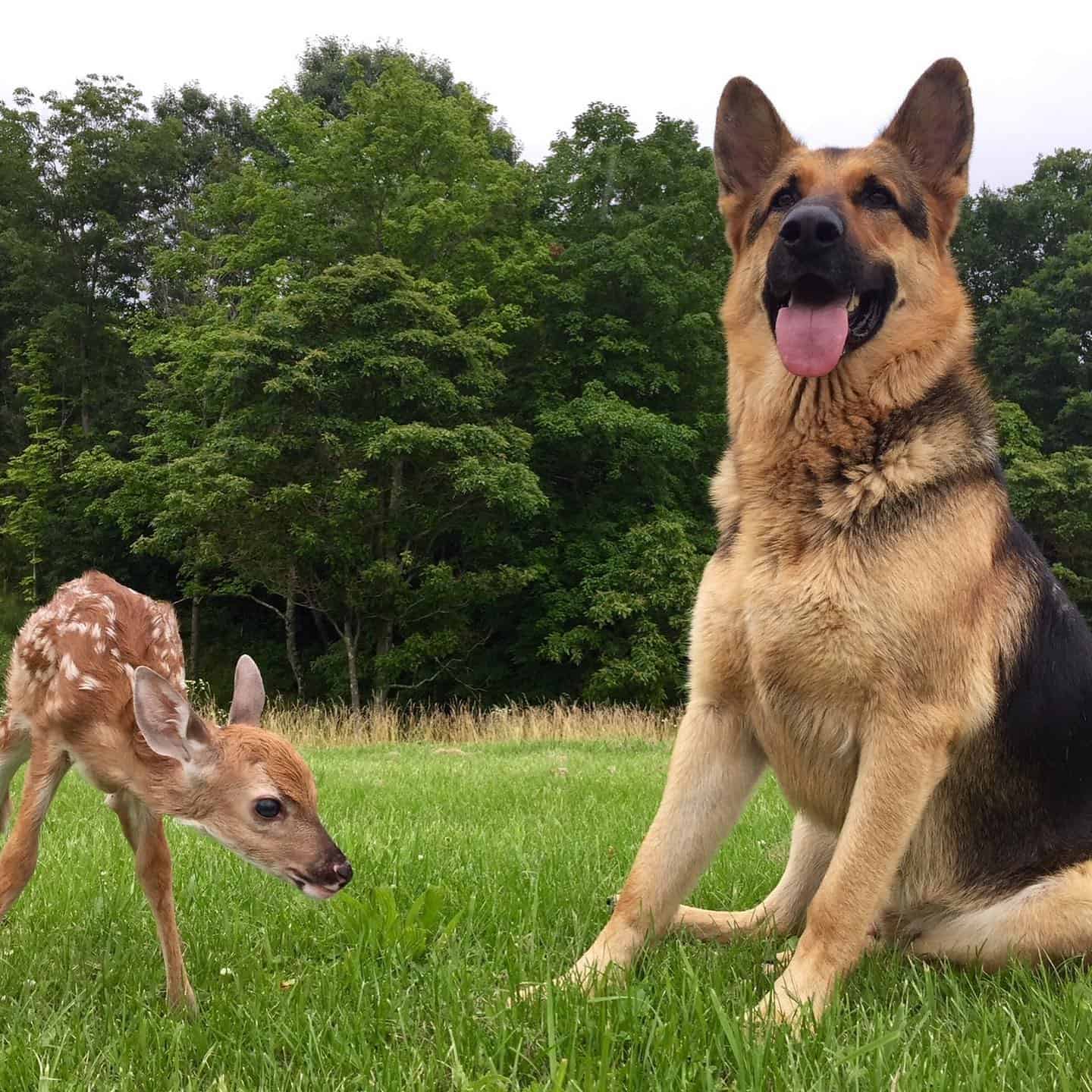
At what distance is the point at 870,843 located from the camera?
109 inches

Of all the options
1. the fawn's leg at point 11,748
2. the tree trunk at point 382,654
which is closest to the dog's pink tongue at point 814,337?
the fawn's leg at point 11,748

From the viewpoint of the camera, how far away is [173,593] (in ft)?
119

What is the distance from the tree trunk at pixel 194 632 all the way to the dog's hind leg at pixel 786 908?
3070cm

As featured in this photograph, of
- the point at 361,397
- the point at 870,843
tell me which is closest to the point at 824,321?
the point at 870,843

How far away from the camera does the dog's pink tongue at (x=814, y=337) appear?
10.3 ft

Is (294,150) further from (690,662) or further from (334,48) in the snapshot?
(690,662)

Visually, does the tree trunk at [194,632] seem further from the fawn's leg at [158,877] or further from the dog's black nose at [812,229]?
the dog's black nose at [812,229]

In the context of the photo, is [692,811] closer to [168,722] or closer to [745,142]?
Answer: [168,722]

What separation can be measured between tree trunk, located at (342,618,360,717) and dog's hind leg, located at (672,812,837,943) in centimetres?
2410

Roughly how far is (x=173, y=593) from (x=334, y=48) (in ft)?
82.5

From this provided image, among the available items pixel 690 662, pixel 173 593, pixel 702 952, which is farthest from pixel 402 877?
pixel 173 593

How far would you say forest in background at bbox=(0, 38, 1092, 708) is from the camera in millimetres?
26844

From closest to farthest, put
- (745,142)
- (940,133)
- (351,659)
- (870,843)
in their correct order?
(870,843) < (940,133) < (745,142) < (351,659)

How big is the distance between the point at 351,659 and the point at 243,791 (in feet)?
85.6
